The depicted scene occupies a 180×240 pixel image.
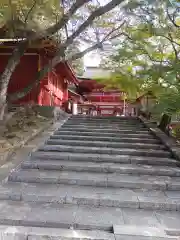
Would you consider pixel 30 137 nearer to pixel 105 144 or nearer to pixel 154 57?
pixel 105 144

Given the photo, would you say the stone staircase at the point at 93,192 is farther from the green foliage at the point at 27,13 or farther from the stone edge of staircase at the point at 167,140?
the green foliage at the point at 27,13

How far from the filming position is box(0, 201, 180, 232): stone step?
357cm

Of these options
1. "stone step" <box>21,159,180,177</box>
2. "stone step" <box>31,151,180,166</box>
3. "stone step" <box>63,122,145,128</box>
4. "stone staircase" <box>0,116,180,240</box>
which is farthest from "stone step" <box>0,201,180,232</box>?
"stone step" <box>63,122,145,128</box>

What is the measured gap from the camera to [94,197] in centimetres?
439

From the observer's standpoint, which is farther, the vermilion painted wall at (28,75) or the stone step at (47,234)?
the vermilion painted wall at (28,75)

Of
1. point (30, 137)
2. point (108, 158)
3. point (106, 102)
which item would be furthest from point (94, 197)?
point (106, 102)

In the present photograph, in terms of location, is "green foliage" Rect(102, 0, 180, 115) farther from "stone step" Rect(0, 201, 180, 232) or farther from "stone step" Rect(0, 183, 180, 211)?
"stone step" Rect(0, 201, 180, 232)

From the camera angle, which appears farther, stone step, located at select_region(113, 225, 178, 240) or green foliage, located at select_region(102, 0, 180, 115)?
green foliage, located at select_region(102, 0, 180, 115)

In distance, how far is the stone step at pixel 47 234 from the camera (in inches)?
128

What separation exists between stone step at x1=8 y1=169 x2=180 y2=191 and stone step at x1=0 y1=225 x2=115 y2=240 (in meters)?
1.66

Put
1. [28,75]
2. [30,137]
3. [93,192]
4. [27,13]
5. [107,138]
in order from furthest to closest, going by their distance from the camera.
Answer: [28,75] < [107,138] < [27,13] < [30,137] < [93,192]

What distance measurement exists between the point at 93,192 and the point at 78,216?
0.90m

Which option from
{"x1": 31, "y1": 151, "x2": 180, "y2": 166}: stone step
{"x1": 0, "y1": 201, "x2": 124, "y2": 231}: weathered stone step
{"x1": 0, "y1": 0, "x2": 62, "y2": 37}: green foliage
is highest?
{"x1": 0, "y1": 0, "x2": 62, "y2": 37}: green foliage

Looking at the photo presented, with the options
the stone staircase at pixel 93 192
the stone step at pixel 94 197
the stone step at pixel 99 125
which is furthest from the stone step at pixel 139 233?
the stone step at pixel 99 125
